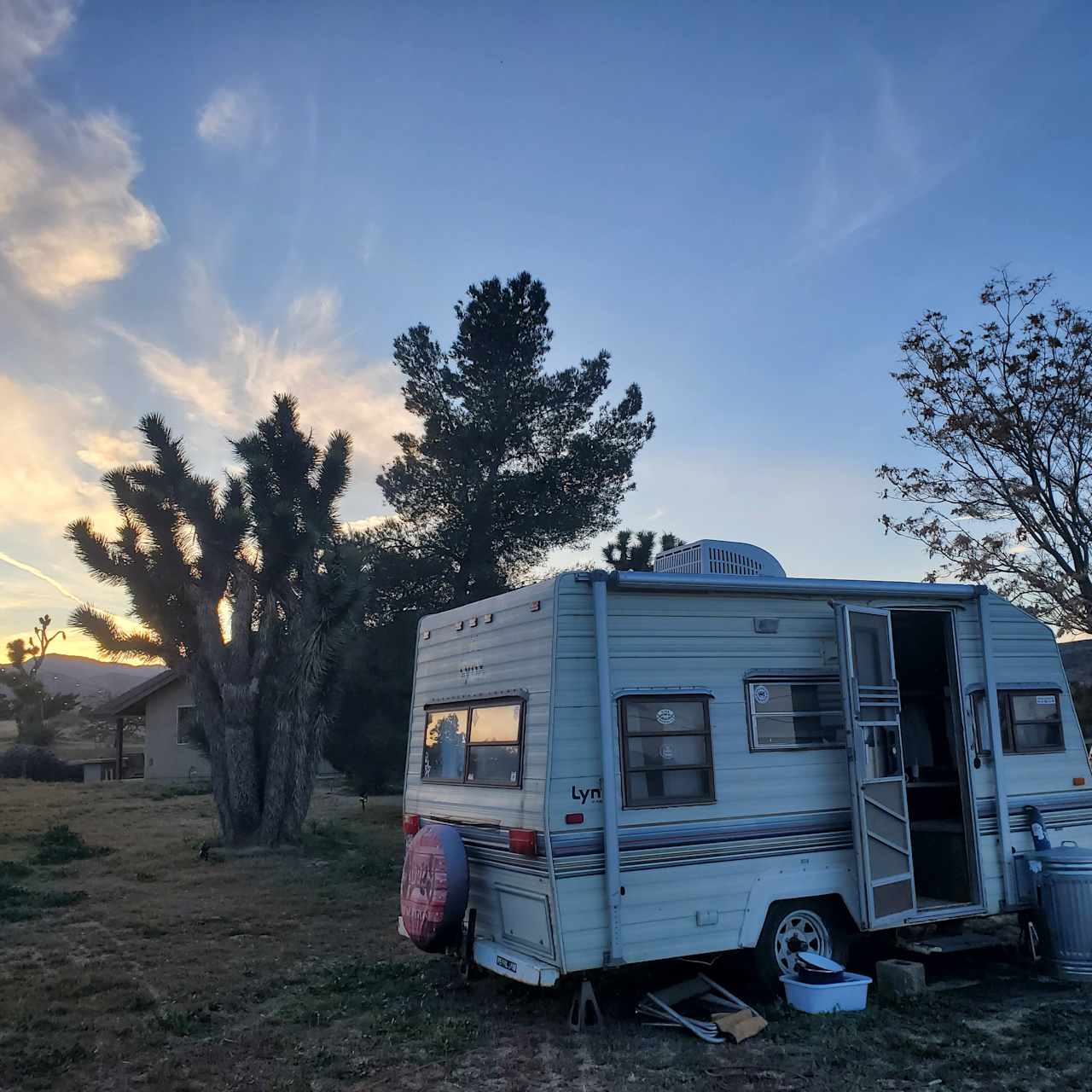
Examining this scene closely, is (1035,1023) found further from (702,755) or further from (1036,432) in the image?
(1036,432)

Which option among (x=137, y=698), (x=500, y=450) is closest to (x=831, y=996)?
(x=500, y=450)

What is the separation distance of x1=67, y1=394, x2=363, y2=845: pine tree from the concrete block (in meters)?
11.5

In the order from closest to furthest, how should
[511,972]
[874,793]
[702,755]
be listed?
1. [511,972]
2. [702,755]
3. [874,793]

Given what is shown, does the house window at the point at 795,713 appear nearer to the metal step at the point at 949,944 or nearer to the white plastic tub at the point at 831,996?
the white plastic tub at the point at 831,996

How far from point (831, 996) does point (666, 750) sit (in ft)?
6.55

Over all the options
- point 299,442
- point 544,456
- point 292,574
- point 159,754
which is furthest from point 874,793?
point 159,754

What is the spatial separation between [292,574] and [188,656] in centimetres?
229

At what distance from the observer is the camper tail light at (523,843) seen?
6367 mm

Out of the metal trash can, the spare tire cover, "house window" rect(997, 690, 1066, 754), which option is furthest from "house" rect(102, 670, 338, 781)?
the metal trash can

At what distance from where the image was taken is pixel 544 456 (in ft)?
81.2

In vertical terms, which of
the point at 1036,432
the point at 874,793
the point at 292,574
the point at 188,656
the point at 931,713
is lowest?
the point at 874,793

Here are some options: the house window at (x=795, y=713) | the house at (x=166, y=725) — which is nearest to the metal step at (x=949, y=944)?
the house window at (x=795, y=713)

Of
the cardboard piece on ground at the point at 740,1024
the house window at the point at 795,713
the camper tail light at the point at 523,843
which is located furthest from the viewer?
the house window at the point at 795,713

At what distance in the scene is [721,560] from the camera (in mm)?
8781
